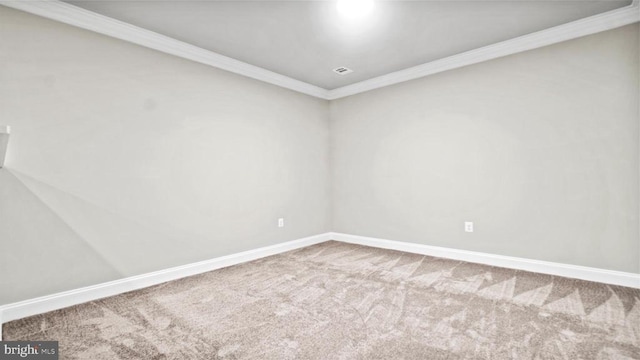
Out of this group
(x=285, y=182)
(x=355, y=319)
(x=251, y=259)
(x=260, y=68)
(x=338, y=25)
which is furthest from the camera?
(x=285, y=182)

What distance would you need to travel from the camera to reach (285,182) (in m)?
4.44

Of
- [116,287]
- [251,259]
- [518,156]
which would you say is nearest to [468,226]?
Answer: [518,156]

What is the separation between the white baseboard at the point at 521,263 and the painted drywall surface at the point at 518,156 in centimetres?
7

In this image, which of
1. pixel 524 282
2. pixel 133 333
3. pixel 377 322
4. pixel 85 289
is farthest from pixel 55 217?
pixel 524 282

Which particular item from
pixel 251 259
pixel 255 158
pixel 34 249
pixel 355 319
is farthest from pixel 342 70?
pixel 34 249

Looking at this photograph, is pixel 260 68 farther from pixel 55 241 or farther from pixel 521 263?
pixel 521 263

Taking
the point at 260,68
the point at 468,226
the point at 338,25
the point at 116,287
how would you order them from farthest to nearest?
the point at 260,68 → the point at 468,226 → the point at 338,25 → the point at 116,287

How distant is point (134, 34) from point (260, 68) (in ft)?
4.82

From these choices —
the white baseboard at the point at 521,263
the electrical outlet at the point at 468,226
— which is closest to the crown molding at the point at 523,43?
the electrical outlet at the point at 468,226

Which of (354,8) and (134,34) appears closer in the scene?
(354,8)

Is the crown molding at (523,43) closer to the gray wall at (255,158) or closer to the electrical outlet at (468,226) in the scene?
the gray wall at (255,158)

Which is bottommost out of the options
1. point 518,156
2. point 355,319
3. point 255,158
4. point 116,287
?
point 355,319

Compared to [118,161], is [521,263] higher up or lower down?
lower down

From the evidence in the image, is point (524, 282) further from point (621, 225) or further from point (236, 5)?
point (236, 5)
